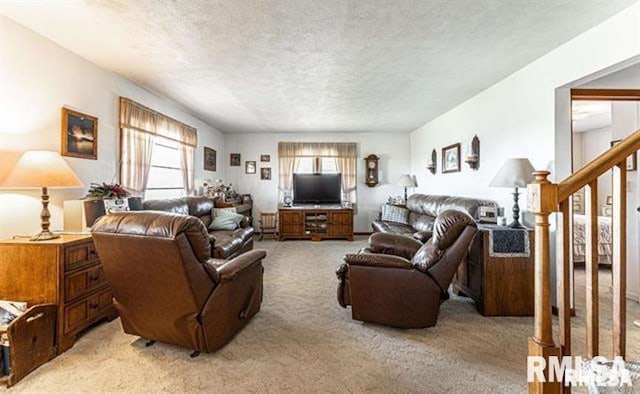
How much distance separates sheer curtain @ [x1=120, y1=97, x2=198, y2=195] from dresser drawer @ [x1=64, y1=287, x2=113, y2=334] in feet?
5.06

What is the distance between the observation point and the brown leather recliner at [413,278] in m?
2.28

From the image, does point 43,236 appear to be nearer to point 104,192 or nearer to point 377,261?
point 104,192

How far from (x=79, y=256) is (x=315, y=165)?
16.9 ft

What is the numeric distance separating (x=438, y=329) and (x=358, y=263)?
2.91 ft

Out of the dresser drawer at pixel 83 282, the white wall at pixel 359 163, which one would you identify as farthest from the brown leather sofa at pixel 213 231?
the white wall at pixel 359 163

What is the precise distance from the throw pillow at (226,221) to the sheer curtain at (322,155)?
2335mm

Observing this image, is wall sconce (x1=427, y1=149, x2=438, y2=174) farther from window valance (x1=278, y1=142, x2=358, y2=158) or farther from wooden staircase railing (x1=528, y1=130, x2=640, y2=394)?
wooden staircase railing (x1=528, y1=130, x2=640, y2=394)

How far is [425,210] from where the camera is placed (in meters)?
5.05

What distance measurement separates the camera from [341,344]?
225 cm

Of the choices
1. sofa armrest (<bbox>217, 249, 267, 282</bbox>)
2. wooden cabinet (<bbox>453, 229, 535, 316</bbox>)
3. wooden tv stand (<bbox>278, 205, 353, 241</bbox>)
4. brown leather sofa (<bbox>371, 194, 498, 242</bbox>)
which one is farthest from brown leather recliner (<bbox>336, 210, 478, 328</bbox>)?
wooden tv stand (<bbox>278, 205, 353, 241</bbox>)

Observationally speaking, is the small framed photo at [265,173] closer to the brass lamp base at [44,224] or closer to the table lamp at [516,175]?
the brass lamp base at [44,224]

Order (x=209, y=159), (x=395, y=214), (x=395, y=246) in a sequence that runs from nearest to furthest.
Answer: (x=395, y=246) → (x=395, y=214) → (x=209, y=159)

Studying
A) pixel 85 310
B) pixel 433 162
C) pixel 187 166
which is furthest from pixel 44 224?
pixel 433 162

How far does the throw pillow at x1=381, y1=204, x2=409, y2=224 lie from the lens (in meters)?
5.67
